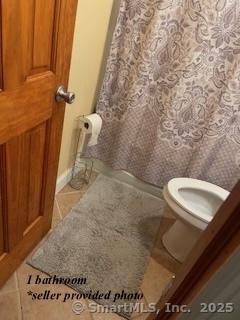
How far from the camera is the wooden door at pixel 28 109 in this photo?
0.74 m

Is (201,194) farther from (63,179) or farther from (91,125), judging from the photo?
(63,179)

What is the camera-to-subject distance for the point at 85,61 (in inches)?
62.6

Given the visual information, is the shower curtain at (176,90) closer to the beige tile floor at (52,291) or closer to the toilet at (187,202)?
the toilet at (187,202)

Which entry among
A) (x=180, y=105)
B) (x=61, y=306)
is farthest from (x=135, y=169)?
(x=61, y=306)

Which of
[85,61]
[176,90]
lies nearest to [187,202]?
[176,90]

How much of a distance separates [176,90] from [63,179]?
104 cm

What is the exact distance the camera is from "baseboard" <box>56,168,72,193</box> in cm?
187

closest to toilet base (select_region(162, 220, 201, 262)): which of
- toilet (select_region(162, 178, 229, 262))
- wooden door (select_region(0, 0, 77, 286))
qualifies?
toilet (select_region(162, 178, 229, 262))

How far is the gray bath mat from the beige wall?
16.7 inches

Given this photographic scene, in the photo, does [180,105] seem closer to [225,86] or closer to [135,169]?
[225,86]

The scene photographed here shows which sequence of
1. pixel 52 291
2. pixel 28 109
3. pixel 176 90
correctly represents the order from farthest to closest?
pixel 176 90 < pixel 52 291 < pixel 28 109

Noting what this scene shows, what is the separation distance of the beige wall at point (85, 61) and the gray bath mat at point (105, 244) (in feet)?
1.39

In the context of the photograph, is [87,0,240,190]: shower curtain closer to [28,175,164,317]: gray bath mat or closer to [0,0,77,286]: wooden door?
[28,175,164,317]: gray bath mat

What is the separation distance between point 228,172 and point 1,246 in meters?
1.43
